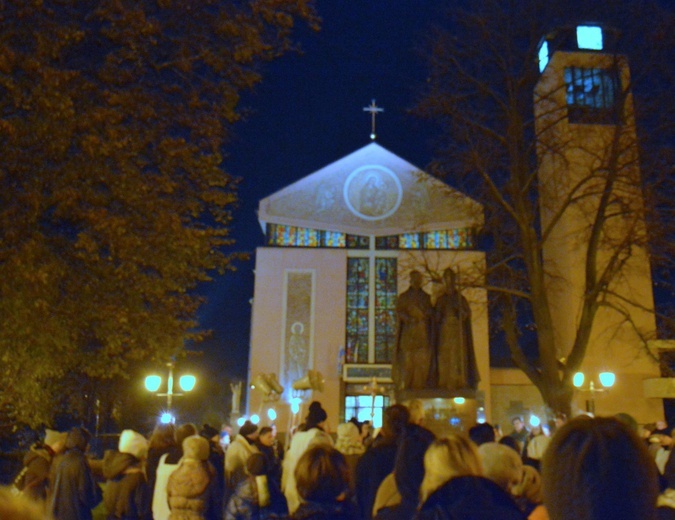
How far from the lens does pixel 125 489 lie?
594 cm

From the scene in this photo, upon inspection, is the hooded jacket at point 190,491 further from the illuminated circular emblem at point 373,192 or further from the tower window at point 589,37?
the tower window at point 589,37

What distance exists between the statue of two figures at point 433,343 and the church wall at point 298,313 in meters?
20.6

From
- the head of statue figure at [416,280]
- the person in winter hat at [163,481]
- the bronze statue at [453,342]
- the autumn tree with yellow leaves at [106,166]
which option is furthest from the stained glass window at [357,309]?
the person in winter hat at [163,481]

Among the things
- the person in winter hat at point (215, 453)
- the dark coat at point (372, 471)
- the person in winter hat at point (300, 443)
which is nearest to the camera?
the dark coat at point (372, 471)

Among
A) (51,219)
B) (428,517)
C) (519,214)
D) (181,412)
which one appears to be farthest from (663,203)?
(181,412)

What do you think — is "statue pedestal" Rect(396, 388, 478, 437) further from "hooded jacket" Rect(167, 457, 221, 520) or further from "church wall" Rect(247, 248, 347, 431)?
"church wall" Rect(247, 248, 347, 431)

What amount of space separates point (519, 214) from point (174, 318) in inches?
359

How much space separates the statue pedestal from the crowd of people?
1821 millimetres

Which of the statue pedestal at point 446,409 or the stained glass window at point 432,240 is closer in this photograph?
the statue pedestal at point 446,409

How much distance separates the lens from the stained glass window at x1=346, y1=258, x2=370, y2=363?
30406 mm

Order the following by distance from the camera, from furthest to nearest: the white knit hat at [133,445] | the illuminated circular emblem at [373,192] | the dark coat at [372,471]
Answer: the illuminated circular emblem at [373,192]
the white knit hat at [133,445]
the dark coat at [372,471]

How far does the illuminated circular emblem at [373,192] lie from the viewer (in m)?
32.1

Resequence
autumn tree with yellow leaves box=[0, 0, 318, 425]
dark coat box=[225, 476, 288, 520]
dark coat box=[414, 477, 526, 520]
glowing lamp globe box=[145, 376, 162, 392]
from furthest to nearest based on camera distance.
Answer: 1. glowing lamp globe box=[145, 376, 162, 392]
2. autumn tree with yellow leaves box=[0, 0, 318, 425]
3. dark coat box=[225, 476, 288, 520]
4. dark coat box=[414, 477, 526, 520]

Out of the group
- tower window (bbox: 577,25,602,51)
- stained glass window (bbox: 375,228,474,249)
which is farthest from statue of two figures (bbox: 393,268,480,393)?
tower window (bbox: 577,25,602,51)
